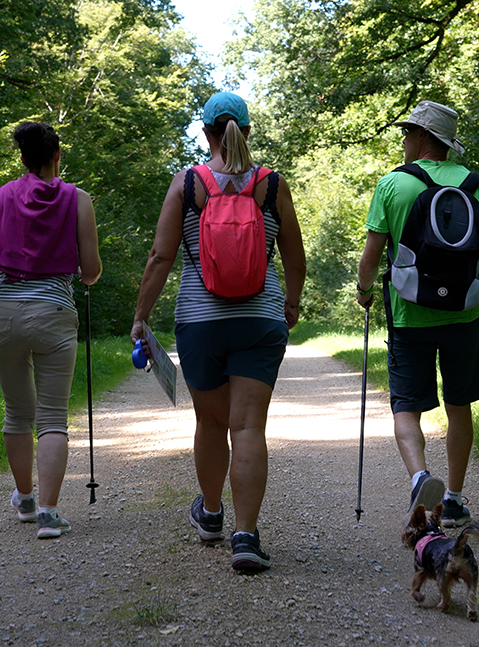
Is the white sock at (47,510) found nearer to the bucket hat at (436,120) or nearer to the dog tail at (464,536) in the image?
the dog tail at (464,536)

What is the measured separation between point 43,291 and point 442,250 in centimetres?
212

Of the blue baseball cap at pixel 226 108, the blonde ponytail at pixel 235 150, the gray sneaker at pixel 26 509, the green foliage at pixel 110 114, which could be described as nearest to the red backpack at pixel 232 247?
the blonde ponytail at pixel 235 150

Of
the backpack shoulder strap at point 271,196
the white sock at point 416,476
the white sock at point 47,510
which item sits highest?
the backpack shoulder strap at point 271,196

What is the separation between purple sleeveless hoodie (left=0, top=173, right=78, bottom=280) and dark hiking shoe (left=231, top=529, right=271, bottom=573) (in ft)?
5.79

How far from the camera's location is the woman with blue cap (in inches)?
140

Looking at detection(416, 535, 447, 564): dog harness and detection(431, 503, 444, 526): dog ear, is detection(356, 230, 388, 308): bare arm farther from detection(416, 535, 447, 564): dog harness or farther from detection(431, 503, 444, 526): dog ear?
detection(416, 535, 447, 564): dog harness

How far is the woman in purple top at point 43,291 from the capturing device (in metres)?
4.20

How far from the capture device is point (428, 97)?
15.2 m

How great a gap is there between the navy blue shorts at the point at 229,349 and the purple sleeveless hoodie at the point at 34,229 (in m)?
1.04

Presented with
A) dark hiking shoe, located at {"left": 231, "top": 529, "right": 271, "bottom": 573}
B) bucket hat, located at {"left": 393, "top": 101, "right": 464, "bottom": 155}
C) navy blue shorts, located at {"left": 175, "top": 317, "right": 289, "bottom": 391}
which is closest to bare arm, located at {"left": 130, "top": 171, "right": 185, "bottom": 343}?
navy blue shorts, located at {"left": 175, "top": 317, "right": 289, "bottom": 391}

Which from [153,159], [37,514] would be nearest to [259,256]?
[37,514]

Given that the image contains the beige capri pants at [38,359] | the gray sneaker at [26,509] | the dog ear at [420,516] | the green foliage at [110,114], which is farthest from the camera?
the green foliage at [110,114]

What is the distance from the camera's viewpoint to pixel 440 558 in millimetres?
3051

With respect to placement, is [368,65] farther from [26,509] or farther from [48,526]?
[48,526]
